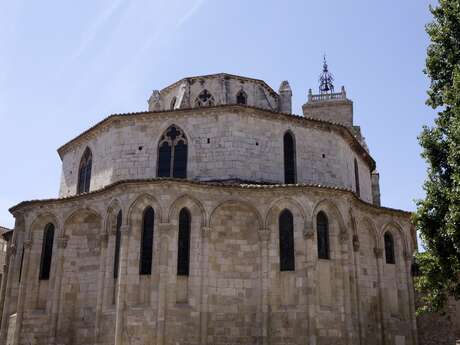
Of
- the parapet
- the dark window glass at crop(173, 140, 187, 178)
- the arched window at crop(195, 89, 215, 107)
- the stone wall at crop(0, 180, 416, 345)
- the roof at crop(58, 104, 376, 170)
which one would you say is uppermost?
the parapet

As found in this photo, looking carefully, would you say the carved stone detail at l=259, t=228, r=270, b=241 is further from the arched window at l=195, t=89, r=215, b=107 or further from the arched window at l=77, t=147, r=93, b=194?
the arched window at l=195, t=89, r=215, b=107

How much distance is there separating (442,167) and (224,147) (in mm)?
7991

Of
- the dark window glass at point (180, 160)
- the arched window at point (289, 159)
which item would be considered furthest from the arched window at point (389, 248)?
the dark window glass at point (180, 160)

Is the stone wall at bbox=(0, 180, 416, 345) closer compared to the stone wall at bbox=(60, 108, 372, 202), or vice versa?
the stone wall at bbox=(0, 180, 416, 345)

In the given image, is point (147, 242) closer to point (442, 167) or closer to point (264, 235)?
point (264, 235)

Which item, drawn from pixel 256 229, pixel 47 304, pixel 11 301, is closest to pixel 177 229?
pixel 256 229

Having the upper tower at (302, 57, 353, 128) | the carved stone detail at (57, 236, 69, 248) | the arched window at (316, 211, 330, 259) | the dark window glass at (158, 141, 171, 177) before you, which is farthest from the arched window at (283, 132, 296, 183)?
the upper tower at (302, 57, 353, 128)

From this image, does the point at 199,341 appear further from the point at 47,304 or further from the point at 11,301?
the point at 11,301

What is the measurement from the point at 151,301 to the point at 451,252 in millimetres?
8131

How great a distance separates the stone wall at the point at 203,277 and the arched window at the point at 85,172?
7.48 feet

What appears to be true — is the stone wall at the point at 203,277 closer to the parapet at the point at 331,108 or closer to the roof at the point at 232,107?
the roof at the point at 232,107

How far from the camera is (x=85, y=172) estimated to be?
21.2 metres

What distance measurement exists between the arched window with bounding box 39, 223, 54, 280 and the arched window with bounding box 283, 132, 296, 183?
27.7ft

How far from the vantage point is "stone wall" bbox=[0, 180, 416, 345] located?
15766mm
